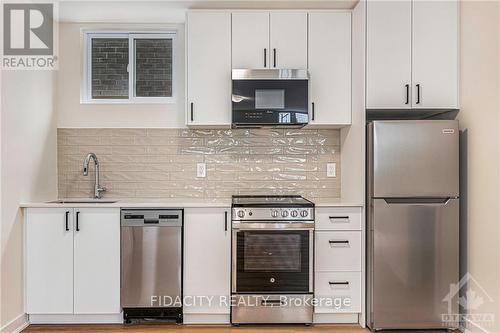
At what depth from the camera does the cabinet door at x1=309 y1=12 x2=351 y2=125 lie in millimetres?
3105

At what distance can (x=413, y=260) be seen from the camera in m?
2.70

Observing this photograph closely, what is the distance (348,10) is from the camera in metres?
3.11

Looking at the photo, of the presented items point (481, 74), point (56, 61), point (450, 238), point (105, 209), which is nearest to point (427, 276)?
point (450, 238)

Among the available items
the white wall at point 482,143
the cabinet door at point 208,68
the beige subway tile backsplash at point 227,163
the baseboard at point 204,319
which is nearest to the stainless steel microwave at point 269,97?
the cabinet door at point 208,68

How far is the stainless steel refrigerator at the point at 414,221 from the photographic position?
2.68m

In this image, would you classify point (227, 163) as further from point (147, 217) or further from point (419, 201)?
point (419, 201)

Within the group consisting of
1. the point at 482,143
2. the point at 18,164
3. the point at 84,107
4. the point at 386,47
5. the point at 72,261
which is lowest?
the point at 72,261

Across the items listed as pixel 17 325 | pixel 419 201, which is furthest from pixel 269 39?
pixel 17 325

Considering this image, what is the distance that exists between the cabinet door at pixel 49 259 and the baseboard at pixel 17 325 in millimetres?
69

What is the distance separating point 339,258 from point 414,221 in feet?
1.98

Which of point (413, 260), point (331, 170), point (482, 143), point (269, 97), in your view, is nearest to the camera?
point (482, 143)

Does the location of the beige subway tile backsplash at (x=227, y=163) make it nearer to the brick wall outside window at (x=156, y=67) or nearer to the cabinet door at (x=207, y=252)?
the brick wall outside window at (x=156, y=67)

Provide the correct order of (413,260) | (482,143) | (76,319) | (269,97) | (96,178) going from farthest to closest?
(96,178) < (269,97) < (76,319) < (413,260) < (482,143)

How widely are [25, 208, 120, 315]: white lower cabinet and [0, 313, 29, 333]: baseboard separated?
2.7 inches
